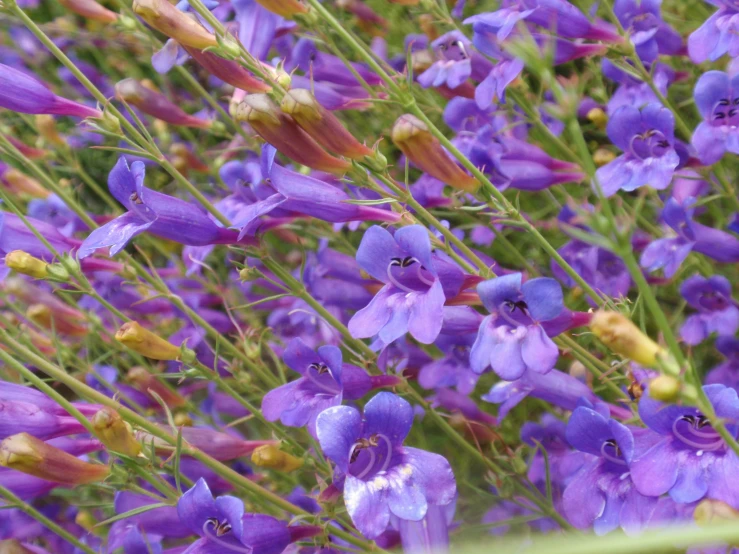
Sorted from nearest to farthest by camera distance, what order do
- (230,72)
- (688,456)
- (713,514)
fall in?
(713,514)
(688,456)
(230,72)

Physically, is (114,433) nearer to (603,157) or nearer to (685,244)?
(685,244)

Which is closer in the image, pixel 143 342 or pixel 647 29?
pixel 143 342

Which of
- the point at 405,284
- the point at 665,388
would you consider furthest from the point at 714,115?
the point at 665,388

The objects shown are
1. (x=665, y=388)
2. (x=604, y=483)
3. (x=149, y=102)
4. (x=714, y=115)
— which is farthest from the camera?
(x=149, y=102)

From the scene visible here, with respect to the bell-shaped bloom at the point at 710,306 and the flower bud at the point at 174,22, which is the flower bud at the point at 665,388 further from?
the bell-shaped bloom at the point at 710,306

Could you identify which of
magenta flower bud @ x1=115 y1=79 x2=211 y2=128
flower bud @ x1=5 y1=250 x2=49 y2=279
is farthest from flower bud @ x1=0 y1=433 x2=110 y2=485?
magenta flower bud @ x1=115 y1=79 x2=211 y2=128

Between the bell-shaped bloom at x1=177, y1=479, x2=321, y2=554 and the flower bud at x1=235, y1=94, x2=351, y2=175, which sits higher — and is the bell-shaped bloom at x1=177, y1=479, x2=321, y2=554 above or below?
below

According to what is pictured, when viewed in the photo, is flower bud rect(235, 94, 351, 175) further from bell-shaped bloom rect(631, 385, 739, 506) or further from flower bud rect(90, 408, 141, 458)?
bell-shaped bloom rect(631, 385, 739, 506)
